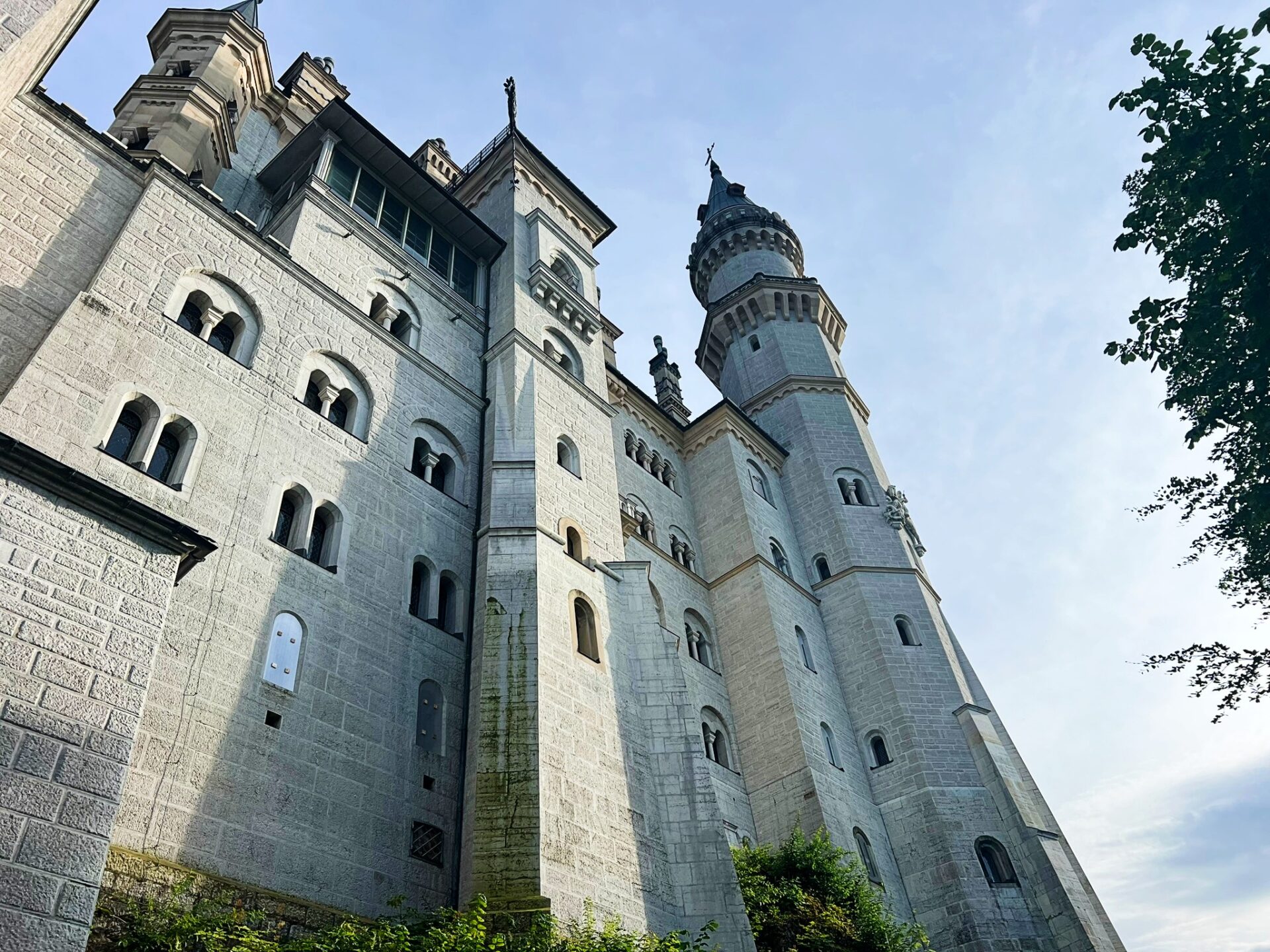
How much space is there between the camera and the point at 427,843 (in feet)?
42.8

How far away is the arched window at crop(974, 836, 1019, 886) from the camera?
20.8 metres

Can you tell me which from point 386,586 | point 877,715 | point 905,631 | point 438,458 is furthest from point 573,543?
point 905,631

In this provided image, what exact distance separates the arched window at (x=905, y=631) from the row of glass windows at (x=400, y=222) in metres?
15.0

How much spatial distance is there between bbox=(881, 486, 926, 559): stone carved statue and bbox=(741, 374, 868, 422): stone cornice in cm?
506

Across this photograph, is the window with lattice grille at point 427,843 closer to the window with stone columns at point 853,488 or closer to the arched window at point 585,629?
the arched window at point 585,629

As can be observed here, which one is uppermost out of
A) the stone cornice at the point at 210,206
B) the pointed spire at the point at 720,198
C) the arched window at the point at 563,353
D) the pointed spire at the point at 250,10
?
the pointed spire at the point at 720,198

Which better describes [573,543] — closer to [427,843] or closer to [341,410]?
[341,410]

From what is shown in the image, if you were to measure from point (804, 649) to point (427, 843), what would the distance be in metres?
14.7

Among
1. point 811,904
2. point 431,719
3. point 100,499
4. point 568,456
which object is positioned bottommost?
point 811,904

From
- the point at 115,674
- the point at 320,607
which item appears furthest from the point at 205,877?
the point at 320,607

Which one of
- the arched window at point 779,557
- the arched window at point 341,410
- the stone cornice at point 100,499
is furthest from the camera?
the arched window at point 779,557

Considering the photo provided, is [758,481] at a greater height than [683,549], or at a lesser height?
greater

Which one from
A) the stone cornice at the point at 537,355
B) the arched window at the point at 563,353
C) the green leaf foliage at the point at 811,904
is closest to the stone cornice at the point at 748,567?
the stone cornice at the point at 537,355

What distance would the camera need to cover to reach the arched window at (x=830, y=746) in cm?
2274
